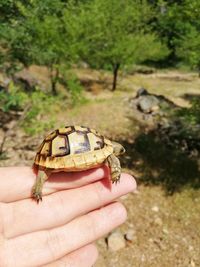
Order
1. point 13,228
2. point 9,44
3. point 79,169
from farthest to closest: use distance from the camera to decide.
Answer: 1. point 9,44
2. point 79,169
3. point 13,228

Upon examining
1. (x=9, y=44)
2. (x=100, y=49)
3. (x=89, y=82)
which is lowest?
(x=89, y=82)

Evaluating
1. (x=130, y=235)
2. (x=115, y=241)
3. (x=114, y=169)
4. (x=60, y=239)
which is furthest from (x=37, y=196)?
(x=130, y=235)

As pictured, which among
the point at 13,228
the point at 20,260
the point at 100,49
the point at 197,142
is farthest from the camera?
the point at 100,49

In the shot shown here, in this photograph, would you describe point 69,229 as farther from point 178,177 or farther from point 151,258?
point 178,177

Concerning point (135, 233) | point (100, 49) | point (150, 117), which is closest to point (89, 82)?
point (100, 49)

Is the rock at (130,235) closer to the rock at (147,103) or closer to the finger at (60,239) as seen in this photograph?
the finger at (60,239)

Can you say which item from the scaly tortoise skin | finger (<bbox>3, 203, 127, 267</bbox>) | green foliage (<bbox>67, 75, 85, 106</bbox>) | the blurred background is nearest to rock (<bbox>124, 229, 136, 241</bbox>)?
the blurred background

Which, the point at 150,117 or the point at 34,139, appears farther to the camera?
the point at 150,117
